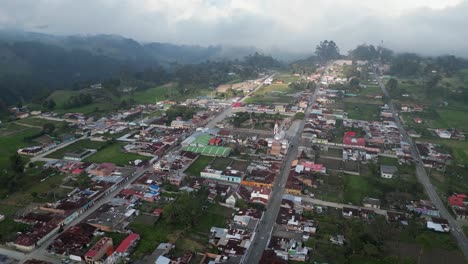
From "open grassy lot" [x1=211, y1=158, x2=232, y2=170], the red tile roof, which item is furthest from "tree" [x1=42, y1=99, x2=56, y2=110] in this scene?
the red tile roof

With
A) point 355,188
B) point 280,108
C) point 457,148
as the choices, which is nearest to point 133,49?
point 280,108

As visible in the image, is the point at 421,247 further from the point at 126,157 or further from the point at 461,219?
the point at 126,157

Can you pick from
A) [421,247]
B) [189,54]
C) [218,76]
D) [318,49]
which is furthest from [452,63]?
[189,54]

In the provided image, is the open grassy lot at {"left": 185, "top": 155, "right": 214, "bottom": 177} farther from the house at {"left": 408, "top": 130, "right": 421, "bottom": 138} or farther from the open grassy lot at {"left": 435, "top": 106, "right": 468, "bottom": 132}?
the open grassy lot at {"left": 435, "top": 106, "right": 468, "bottom": 132}

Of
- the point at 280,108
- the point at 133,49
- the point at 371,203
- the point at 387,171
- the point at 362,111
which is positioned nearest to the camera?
the point at 371,203

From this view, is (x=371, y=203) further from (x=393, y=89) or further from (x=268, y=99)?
(x=393, y=89)
